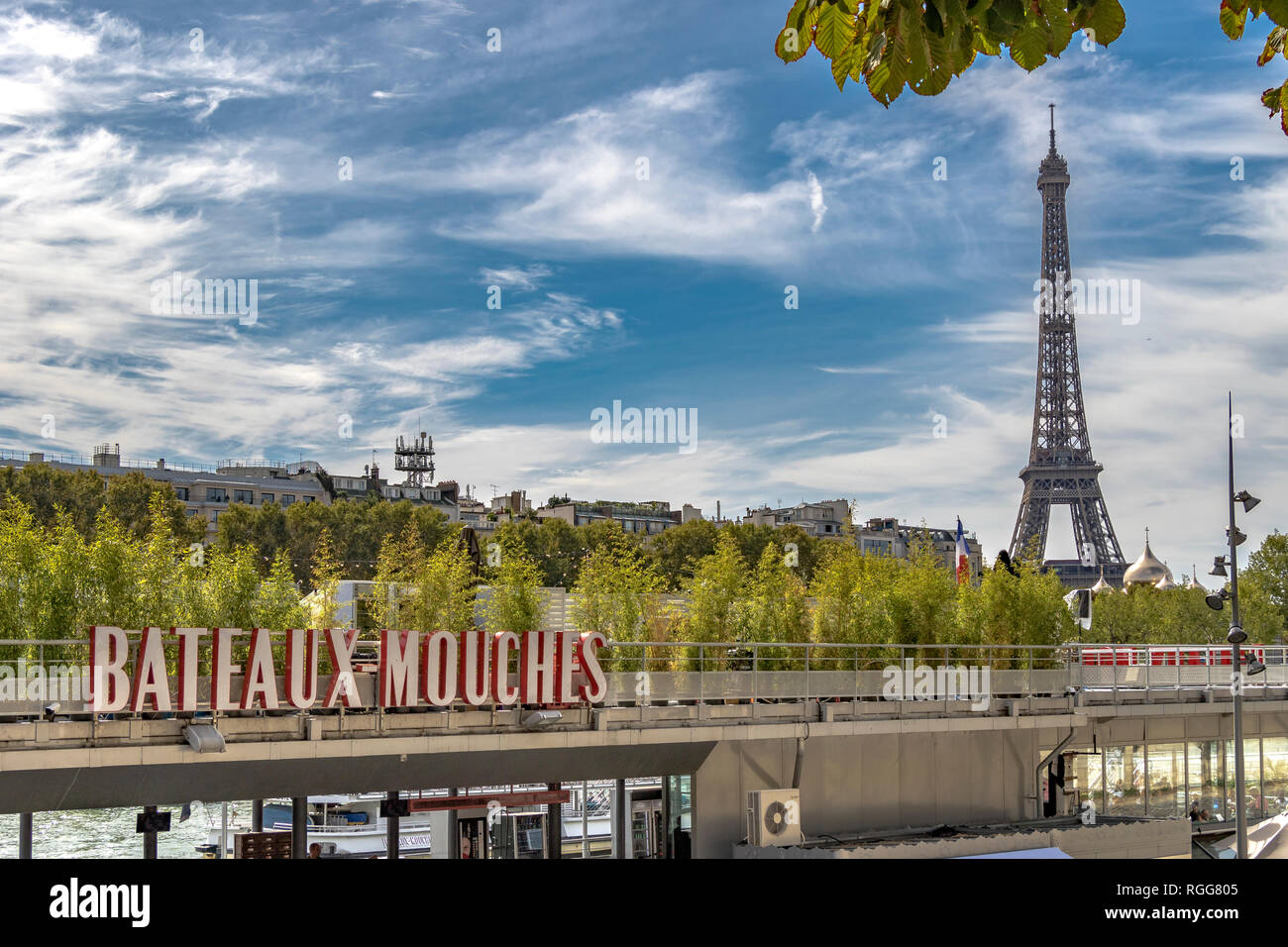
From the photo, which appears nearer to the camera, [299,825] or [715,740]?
[299,825]

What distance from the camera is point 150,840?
70.9ft

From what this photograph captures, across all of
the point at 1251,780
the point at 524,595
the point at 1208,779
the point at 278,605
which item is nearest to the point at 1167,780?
the point at 1208,779

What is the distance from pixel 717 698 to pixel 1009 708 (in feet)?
25.3

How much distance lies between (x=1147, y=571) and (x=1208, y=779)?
8674 centimetres

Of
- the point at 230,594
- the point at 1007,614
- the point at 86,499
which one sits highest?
the point at 86,499

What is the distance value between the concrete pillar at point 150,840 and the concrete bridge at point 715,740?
0.39 m

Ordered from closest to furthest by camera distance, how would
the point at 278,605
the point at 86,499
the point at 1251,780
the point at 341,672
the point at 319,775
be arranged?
the point at 341,672
the point at 319,775
the point at 278,605
the point at 1251,780
the point at 86,499

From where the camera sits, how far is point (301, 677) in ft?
68.7

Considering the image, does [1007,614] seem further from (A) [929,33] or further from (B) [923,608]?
(A) [929,33]

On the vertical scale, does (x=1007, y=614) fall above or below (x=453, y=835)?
above

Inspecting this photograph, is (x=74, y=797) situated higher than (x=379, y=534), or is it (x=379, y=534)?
(x=379, y=534)
